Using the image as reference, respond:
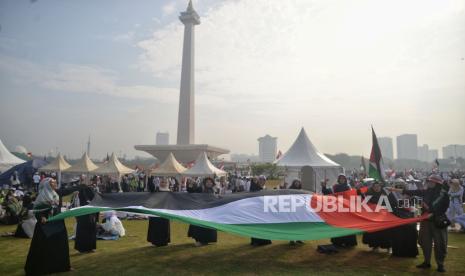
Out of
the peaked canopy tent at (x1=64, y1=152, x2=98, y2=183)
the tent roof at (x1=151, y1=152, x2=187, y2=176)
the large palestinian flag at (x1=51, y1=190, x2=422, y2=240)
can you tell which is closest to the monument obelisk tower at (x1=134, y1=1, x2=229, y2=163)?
the peaked canopy tent at (x1=64, y1=152, x2=98, y2=183)

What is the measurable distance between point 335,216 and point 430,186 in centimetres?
200

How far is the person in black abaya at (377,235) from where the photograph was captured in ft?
26.8

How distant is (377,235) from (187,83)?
5100cm

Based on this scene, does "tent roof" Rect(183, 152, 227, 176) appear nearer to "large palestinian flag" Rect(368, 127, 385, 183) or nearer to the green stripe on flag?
"large palestinian flag" Rect(368, 127, 385, 183)

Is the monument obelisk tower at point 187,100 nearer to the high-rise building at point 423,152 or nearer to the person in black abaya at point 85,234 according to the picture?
the person in black abaya at point 85,234

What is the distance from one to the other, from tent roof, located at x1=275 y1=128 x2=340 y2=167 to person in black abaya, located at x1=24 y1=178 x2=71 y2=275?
1468 cm

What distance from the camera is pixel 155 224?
29.6 feet

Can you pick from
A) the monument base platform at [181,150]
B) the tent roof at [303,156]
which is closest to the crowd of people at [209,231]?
the tent roof at [303,156]

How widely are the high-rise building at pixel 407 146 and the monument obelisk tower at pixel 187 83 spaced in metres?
127

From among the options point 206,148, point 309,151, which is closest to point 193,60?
point 206,148

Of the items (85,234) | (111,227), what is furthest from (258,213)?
(111,227)

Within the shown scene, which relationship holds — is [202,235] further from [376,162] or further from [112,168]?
[112,168]

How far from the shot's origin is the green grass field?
22.1ft

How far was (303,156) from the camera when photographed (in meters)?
20.5
